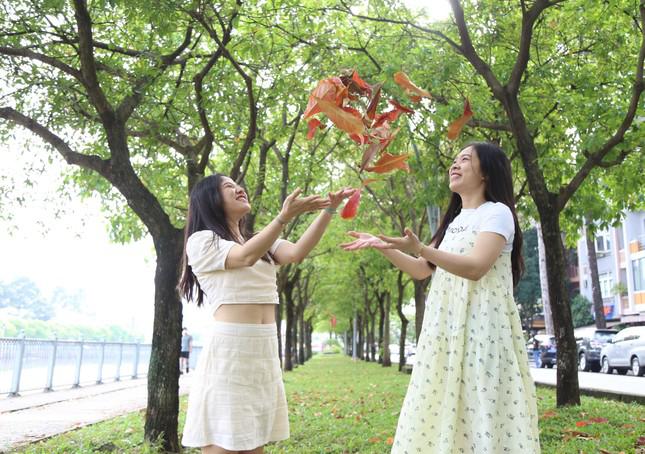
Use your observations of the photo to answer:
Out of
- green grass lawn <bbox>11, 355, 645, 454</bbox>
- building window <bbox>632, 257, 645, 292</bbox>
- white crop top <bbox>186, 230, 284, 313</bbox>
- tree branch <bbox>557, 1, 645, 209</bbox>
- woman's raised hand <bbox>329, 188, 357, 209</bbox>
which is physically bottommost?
green grass lawn <bbox>11, 355, 645, 454</bbox>

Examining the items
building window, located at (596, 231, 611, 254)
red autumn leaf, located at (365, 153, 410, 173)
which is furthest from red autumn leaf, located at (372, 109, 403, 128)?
building window, located at (596, 231, 611, 254)

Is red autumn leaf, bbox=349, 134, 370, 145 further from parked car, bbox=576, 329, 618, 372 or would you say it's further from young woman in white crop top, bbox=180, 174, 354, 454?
parked car, bbox=576, 329, 618, 372

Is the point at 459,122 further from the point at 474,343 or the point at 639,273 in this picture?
the point at 639,273

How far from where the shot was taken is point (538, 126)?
10.5 m

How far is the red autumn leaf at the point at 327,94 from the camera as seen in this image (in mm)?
2947

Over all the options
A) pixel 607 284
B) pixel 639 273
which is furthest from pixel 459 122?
pixel 607 284

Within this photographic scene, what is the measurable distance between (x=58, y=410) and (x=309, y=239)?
10.6 metres

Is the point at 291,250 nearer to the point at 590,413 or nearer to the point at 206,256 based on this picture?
the point at 206,256

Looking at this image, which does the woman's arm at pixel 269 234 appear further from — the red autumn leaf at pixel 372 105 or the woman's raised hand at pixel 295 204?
the red autumn leaf at pixel 372 105

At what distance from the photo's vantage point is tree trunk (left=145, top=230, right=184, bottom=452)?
6.91m

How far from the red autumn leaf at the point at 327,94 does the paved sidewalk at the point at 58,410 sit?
6.64 m

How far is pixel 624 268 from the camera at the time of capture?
146ft

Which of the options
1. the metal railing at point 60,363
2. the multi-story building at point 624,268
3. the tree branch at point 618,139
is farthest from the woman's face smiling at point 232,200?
the multi-story building at point 624,268

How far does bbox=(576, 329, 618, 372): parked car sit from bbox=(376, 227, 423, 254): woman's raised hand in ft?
78.6
